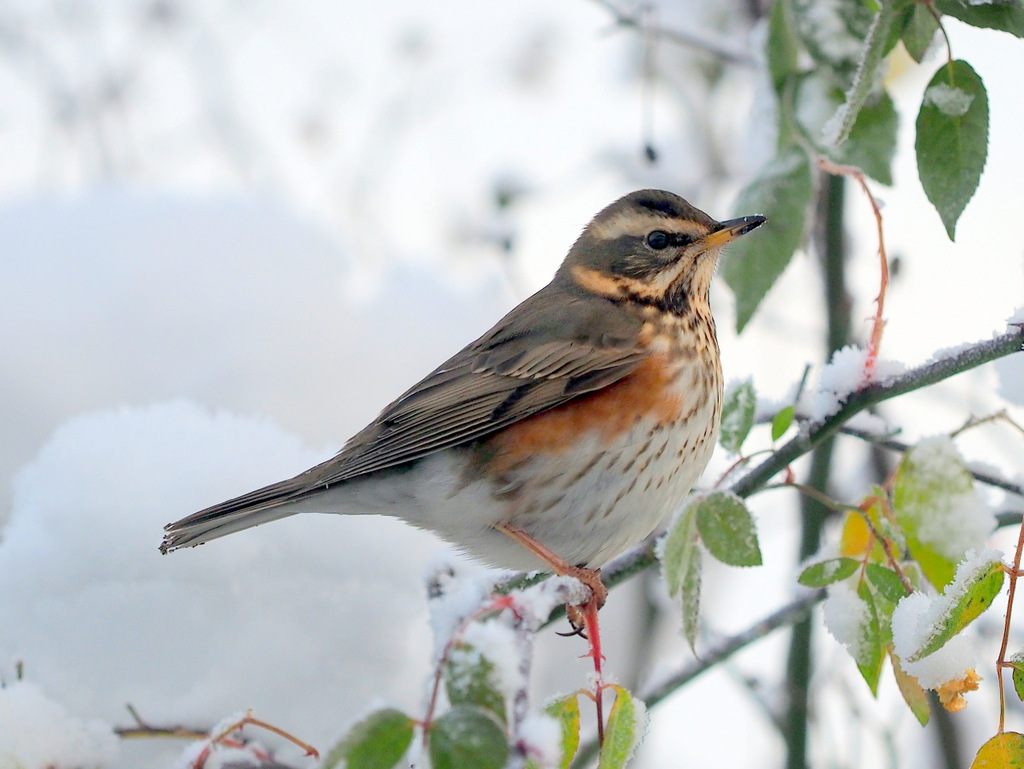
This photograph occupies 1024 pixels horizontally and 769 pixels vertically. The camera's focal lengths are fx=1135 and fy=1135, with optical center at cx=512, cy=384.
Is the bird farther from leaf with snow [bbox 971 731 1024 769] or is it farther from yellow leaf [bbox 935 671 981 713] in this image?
leaf with snow [bbox 971 731 1024 769]

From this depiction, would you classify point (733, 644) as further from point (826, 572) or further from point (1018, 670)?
point (1018, 670)

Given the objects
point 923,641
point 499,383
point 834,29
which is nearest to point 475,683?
point 923,641

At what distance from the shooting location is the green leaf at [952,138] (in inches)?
77.2

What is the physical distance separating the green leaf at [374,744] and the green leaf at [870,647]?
964 mm

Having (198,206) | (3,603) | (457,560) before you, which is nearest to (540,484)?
(457,560)

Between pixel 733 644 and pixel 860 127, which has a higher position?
pixel 860 127

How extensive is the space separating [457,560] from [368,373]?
109 cm

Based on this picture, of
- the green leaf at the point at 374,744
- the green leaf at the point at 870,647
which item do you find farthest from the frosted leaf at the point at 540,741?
the green leaf at the point at 870,647

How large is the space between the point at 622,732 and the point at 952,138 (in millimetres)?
1164

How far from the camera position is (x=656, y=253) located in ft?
12.0

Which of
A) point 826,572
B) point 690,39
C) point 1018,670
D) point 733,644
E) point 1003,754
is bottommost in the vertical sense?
point 1003,754

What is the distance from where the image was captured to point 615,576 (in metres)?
2.67

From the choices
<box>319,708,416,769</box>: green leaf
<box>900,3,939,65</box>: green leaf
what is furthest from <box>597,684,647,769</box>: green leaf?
<box>900,3,939,65</box>: green leaf

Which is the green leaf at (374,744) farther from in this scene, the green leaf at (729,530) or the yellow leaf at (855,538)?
the yellow leaf at (855,538)
